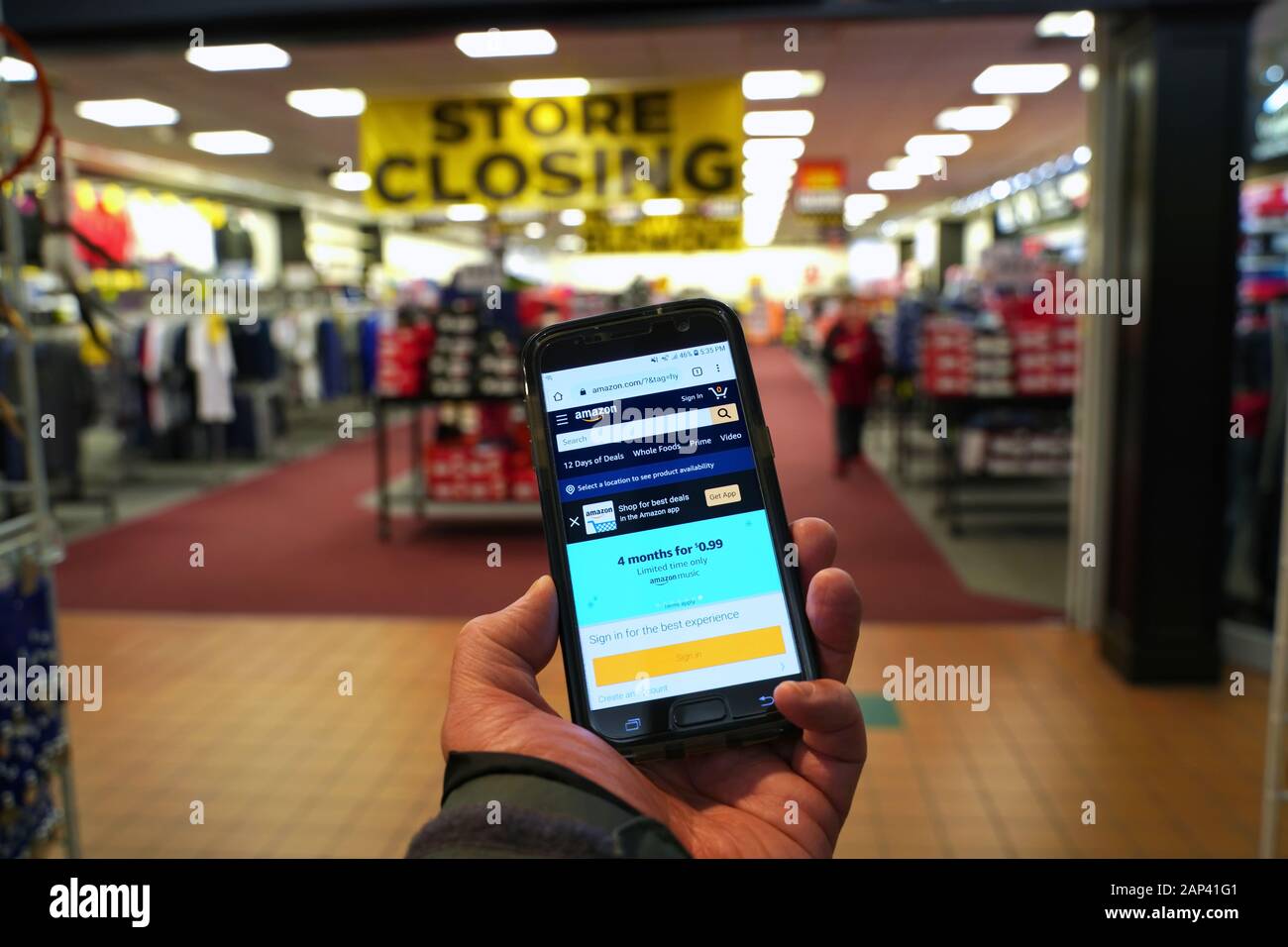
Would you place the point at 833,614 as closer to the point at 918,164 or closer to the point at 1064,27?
the point at 1064,27

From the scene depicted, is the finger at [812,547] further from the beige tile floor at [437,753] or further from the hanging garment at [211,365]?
the hanging garment at [211,365]

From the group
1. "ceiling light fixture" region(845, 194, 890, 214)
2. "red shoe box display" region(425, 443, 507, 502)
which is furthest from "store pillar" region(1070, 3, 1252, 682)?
"ceiling light fixture" region(845, 194, 890, 214)

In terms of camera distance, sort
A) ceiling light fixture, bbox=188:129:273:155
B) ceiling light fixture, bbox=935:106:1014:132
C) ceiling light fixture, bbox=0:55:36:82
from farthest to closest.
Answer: ceiling light fixture, bbox=188:129:273:155
ceiling light fixture, bbox=935:106:1014:132
ceiling light fixture, bbox=0:55:36:82

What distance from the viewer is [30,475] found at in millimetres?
2637

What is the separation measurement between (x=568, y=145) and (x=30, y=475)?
418cm

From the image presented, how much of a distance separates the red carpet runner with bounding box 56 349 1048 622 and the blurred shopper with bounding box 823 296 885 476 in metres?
0.36

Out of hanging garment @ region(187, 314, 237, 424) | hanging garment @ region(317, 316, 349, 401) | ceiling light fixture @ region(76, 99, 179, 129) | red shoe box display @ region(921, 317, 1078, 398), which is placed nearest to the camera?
red shoe box display @ region(921, 317, 1078, 398)

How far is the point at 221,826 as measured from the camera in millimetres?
3275

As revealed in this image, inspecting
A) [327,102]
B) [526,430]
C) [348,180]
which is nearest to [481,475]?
[526,430]

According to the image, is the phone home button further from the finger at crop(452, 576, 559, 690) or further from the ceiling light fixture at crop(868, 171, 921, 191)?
the ceiling light fixture at crop(868, 171, 921, 191)

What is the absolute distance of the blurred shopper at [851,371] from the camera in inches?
361

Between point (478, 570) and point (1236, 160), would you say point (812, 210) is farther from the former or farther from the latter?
point (1236, 160)

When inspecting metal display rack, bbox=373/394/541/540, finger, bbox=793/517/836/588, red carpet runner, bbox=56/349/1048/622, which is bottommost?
red carpet runner, bbox=56/349/1048/622

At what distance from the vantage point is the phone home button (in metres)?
0.97
